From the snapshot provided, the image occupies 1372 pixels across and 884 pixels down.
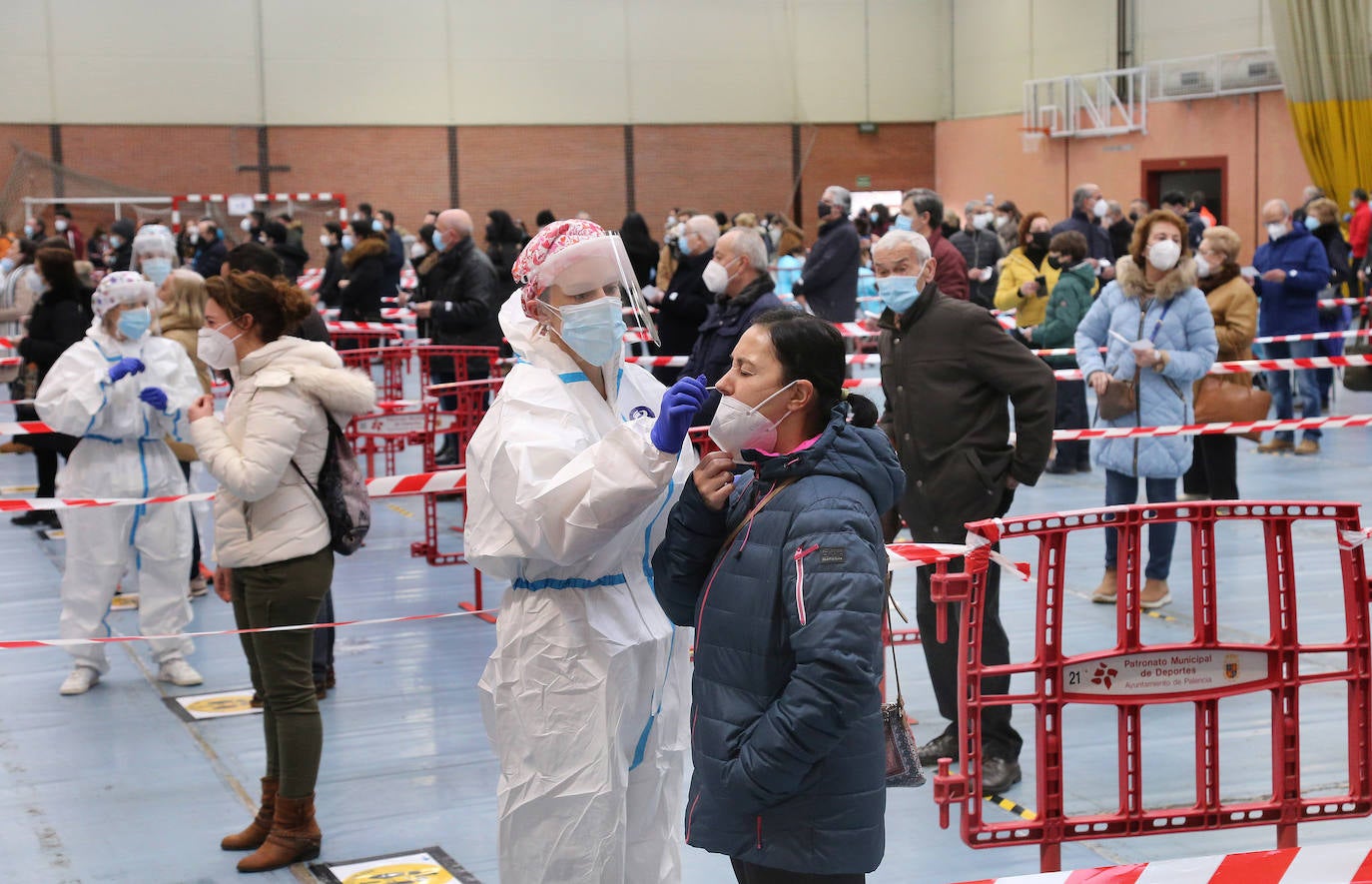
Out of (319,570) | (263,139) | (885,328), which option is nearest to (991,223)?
(885,328)

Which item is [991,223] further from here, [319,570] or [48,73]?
[48,73]

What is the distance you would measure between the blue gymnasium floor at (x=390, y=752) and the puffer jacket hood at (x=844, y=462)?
1.95m

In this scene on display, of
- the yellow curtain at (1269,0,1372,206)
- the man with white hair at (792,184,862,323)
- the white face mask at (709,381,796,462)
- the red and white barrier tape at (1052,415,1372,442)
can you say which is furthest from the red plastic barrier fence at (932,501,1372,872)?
the yellow curtain at (1269,0,1372,206)

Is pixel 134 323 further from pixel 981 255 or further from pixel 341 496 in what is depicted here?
pixel 981 255

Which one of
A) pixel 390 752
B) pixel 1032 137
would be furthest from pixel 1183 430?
pixel 1032 137

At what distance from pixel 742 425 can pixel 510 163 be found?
26498mm

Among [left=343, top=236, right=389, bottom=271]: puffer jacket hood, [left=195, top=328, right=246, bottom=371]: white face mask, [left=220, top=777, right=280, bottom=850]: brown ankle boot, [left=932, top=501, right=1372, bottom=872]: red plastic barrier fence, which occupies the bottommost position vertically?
[left=220, top=777, right=280, bottom=850]: brown ankle boot

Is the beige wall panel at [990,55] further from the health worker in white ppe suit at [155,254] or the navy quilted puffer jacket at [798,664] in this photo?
the navy quilted puffer jacket at [798,664]

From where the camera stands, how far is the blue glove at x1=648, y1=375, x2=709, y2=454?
103 inches

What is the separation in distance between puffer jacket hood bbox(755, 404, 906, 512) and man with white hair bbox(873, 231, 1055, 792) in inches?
85.2

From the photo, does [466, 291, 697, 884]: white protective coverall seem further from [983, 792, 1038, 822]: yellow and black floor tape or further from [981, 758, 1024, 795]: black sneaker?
[981, 758, 1024, 795]: black sneaker

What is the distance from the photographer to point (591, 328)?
2.98 metres

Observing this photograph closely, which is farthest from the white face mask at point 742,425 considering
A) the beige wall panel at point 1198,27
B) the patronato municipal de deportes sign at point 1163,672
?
the beige wall panel at point 1198,27

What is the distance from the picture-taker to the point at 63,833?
4715 millimetres
